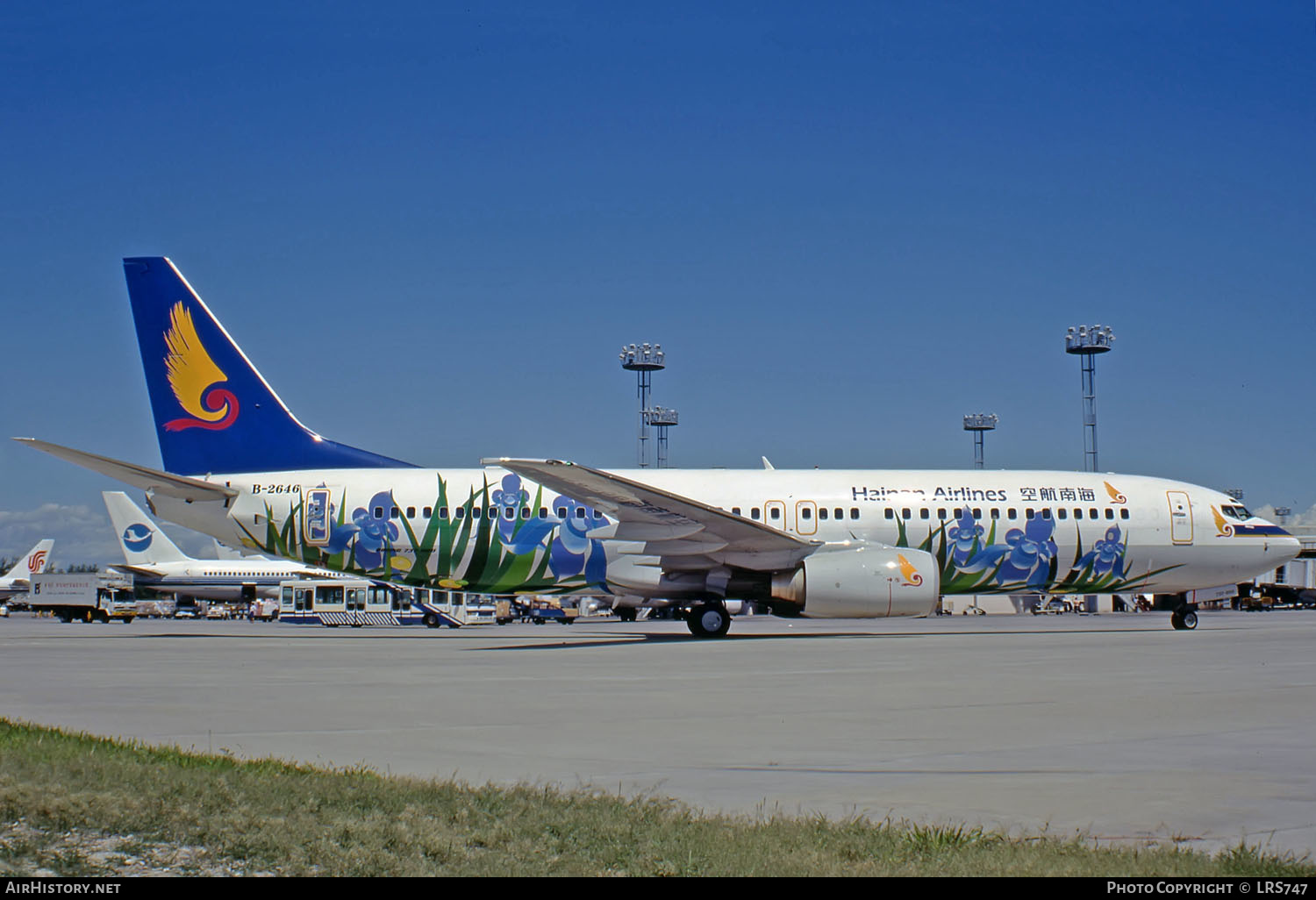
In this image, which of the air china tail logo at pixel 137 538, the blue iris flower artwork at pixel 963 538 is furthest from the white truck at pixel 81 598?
the blue iris flower artwork at pixel 963 538

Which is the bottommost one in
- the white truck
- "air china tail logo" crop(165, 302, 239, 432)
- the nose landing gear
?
the white truck

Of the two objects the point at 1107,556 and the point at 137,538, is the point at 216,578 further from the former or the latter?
the point at 1107,556

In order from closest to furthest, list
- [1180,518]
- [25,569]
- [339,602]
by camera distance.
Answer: [1180,518]
[339,602]
[25,569]

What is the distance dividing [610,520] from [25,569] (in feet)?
256

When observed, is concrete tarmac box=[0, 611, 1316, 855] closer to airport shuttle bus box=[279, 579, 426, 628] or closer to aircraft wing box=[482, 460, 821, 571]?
aircraft wing box=[482, 460, 821, 571]

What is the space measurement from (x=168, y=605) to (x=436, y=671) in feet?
222

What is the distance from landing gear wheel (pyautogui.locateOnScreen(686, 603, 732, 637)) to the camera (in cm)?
2609

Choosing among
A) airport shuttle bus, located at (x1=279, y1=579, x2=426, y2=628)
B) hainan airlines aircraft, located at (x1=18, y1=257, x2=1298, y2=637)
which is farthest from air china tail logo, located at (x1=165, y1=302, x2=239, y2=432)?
airport shuttle bus, located at (x1=279, y1=579, x2=426, y2=628)

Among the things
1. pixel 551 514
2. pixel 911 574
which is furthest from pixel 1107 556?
pixel 551 514

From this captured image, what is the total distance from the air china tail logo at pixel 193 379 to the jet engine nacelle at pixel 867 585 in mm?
14507

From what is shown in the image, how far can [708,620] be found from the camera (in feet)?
85.5

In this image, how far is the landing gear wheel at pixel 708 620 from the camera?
2609 centimetres

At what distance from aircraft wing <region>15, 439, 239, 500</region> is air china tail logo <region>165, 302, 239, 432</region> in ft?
4.93
